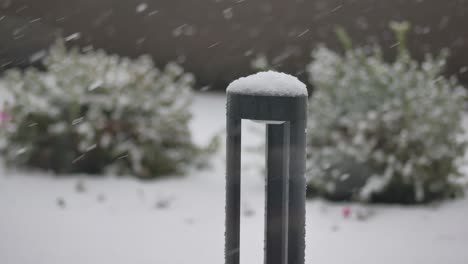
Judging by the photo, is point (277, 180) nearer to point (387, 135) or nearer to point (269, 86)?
point (269, 86)

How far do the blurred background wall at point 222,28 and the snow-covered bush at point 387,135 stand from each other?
15.3 feet

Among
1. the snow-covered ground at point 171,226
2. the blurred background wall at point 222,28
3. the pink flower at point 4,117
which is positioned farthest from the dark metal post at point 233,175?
the blurred background wall at point 222,28

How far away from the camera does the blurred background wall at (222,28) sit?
849 centimetres

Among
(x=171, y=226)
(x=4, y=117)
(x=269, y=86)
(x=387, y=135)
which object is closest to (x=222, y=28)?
(x=4, y=117)

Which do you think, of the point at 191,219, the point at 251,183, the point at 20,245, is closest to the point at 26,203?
the point at 20,245

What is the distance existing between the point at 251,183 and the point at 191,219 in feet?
3.06

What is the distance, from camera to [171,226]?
3619 millimetres

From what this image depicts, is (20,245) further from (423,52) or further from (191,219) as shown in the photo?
(423,52)

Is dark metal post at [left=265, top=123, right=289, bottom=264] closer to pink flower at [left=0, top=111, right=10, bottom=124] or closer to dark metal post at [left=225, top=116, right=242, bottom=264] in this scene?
dark metal post at [left=225, top=116, right=242, bottom=264]

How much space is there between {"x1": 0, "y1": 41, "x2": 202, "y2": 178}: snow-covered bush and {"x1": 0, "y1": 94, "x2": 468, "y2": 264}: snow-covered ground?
15cm

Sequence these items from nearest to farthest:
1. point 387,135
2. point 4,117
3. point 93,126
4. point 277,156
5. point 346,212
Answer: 1. point 277,156
2. point 346,212
3. point 387,135
4. point 93,126
5. point 4,117

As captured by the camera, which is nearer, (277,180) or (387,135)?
(277,180)

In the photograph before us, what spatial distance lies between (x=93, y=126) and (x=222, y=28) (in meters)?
5.27

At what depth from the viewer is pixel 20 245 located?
10.7ft
